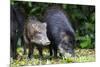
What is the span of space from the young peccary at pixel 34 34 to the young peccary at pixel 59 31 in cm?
6

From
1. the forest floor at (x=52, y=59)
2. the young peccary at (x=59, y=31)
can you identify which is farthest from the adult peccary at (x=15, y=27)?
the young peccary at (x=59, y=31)

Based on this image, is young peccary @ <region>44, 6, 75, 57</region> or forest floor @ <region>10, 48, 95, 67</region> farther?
young peccary @ <region>44, 6, 75, 57</region>

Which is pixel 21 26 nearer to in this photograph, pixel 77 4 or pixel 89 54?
pixel 77 4

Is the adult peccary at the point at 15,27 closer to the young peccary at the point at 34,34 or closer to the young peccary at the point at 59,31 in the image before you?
the young peccary at the point at 34,34

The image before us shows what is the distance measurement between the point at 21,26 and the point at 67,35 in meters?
0.52

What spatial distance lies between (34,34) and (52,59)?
33 centimetres

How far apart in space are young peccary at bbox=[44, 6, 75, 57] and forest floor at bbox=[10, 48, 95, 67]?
0.06 metres

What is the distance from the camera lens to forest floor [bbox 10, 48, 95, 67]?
6.67ft

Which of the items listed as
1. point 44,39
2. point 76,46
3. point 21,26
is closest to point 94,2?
point 76,46

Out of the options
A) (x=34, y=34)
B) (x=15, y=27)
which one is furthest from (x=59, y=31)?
(x=15, y=27)

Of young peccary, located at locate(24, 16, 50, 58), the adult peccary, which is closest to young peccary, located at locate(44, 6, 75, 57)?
young peccary, located at locate(24, 16, 50, 58)

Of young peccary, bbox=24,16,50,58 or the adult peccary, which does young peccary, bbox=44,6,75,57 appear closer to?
young peccary, bbox=24,16,50,58

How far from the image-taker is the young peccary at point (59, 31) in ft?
7.07

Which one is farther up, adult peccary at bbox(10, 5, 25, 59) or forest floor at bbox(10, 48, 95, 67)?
adult peccary at bbox(10, 5, 25, 59)
